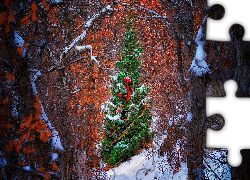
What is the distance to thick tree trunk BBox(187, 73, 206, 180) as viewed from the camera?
9.57 feet

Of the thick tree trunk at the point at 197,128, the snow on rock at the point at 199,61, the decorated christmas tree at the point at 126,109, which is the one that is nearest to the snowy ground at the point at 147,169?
the decorated christmas tree at the point at 126,109

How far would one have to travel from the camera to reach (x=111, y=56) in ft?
59.3

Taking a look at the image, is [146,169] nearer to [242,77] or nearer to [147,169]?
[147,169]

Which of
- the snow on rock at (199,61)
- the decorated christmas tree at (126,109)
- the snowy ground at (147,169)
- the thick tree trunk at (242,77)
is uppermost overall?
the decorated christmas tree at (126,109)

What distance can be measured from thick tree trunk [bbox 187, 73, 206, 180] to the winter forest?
2 cm

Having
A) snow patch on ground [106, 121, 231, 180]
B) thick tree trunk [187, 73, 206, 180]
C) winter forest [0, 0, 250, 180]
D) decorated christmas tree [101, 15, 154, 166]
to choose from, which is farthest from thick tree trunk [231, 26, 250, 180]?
decorated christmas tree [101, 15, 154, 166]

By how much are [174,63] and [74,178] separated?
1006 centimetres

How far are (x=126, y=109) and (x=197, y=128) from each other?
1111cm

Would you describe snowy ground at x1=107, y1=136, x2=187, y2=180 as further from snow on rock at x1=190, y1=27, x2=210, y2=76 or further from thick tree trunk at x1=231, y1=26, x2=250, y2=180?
thick tree trunk at x1=231, y1=26, x2=250, y2=180

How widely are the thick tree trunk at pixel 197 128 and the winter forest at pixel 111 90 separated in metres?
0.02

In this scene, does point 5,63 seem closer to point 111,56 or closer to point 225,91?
point 225,91

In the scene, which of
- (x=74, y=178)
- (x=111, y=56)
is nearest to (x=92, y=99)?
(x=111, y=56)

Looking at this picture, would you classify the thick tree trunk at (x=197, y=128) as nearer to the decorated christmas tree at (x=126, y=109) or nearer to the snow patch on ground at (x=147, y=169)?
the snow patch on ground at (x=147, y=169)

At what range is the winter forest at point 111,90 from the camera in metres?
3.33
